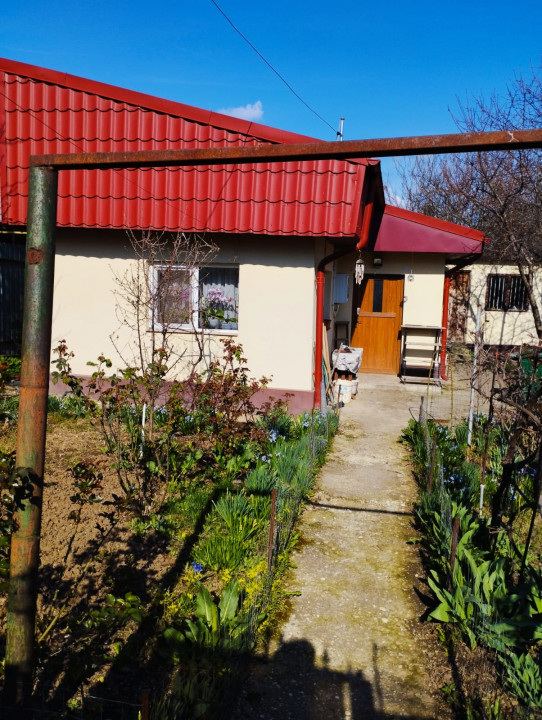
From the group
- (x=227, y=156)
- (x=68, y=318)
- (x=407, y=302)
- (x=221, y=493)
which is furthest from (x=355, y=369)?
(x=227, y=156)

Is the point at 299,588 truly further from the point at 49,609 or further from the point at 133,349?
the point at 133,349

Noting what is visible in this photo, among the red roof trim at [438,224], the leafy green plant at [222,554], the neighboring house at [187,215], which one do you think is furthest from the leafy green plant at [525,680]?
the red roof trim at [438,224]

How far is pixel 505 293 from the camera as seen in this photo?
17156 mm

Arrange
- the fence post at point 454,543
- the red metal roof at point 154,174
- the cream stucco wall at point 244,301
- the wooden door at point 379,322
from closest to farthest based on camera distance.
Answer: the fence post at point 454,543 < the red metal roof at point 154,174 < the cream stucco wall at point 244,301 < the wooden door at point 379,322

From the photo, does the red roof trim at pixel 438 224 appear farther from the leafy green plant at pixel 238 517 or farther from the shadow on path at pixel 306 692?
the shadow on path at pixel 306 692

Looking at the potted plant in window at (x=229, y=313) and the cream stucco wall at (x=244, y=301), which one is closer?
the cream stucco wall at (x=244, y=301)

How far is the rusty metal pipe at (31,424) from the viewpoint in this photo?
2.32 m

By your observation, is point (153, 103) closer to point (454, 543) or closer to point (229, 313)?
point (229, 313)

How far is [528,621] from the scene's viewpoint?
3.18m

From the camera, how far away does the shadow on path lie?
117 inches

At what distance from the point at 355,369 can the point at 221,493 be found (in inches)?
235

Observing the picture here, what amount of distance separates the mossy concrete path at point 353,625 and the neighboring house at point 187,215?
3.02m

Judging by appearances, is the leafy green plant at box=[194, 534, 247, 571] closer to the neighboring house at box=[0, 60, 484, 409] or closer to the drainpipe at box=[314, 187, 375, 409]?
the neighboring house at box=[0, 60, 484, 409]

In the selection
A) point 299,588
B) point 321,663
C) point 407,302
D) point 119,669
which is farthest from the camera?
point 407,302
